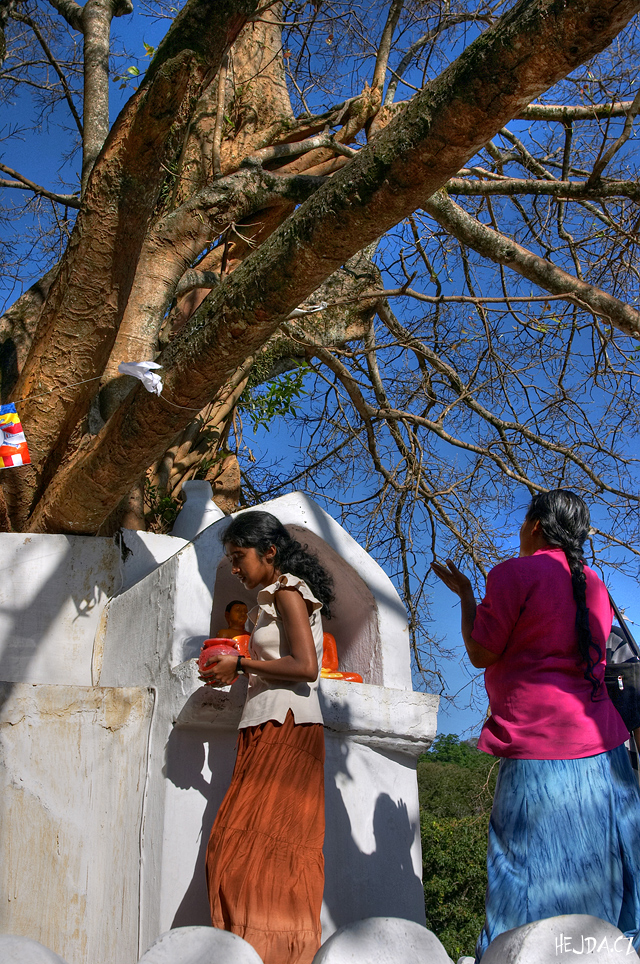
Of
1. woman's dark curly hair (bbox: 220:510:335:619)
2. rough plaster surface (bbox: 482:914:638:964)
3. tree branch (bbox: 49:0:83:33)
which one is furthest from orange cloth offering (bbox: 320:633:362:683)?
tree branch (bbox: 49:0:83:33)

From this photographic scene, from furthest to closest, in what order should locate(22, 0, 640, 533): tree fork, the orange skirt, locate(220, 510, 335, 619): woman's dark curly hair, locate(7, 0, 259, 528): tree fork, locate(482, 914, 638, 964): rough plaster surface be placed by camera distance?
1. locate(7, 0, 259, 528): tree fork
2. locate(220, 510, 335, 619): woman's dark curly hair
3. the orange skirt
4. locate(22, 0, 640, 533): tree fork
5. locate(482, 914, 638, 964): rough plaster surface

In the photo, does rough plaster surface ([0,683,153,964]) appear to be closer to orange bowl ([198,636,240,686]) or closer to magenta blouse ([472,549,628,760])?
orange bowl ([198,636,240,686])

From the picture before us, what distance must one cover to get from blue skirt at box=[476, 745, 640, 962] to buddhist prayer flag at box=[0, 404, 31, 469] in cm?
259

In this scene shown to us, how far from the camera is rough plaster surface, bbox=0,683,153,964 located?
10.1 ft

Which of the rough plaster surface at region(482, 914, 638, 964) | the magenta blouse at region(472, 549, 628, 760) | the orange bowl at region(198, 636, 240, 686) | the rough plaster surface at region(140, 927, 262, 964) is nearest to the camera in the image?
the rough plaster surface at region(482, 914, 638, 964)

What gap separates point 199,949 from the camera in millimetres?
1854

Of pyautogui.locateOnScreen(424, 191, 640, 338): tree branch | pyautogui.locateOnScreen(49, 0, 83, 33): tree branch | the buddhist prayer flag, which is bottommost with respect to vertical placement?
the buddhist prayer flag

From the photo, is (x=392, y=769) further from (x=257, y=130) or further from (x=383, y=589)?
(x=257, y=130)

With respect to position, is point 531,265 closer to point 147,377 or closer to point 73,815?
point 147,377

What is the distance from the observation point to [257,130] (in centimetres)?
733

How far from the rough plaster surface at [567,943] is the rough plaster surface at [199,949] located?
59 cm

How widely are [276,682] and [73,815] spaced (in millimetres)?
1222

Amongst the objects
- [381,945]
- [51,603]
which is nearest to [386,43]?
[51,603]
